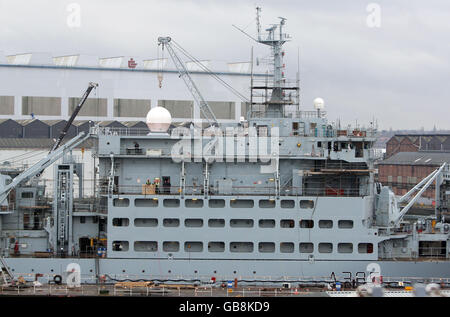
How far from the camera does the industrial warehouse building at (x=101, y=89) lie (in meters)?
46.5

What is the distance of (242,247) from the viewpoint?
81.2ft

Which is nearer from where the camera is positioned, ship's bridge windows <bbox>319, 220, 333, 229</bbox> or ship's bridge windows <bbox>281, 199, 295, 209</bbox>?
ship's bridge windows <bbox>281, 199, 295, 209</bbox>

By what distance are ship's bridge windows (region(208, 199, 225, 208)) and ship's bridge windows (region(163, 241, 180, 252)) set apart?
207cm

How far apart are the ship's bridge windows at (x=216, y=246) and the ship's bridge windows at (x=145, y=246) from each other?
7.23ft

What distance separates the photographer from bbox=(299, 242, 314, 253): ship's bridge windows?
24.8 m

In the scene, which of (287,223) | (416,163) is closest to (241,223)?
(287,223)

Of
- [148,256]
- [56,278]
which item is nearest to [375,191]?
[148,256]

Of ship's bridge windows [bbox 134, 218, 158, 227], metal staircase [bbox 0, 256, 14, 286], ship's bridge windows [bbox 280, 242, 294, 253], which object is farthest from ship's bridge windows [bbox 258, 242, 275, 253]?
metal staircase [bbox 0, 256, 14, 286]

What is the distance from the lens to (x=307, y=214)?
24.7 m

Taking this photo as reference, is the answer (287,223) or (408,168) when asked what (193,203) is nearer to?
(287,223)

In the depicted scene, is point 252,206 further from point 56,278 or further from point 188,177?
point 56,278

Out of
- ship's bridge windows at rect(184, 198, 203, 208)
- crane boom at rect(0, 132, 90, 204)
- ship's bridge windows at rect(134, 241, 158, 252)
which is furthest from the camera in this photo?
crane boom at rect(0, 132, 90, 204)

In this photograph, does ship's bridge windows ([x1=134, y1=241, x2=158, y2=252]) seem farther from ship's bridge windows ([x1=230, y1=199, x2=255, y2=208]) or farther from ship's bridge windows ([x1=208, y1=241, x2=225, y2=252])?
ship's bridge windows ([x1=230, y1=199, x2=255, y2=208])
